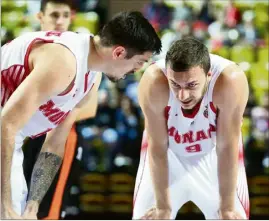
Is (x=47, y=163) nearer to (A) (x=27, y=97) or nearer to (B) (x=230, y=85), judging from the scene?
(A) (x=27, y=97)

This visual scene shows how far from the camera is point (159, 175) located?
3.52 m

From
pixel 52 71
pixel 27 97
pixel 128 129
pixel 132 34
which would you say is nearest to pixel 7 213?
pixel 27 97

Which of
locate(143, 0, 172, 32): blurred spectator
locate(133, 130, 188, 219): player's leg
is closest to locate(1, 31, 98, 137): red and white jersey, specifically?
locate(133, 130, 188, 219): player's leg

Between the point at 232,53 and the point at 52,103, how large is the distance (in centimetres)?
395

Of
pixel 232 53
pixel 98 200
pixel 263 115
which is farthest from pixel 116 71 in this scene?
pixel 232 53

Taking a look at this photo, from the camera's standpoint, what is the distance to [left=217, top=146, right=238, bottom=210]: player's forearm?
3.38 meters

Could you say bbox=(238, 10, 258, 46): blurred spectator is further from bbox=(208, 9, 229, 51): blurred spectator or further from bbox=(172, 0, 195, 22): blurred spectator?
bbox=(172, 0, 195, 22): blurred spectator

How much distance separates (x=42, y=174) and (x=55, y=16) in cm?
110

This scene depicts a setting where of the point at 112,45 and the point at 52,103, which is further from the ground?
the point at 112,45

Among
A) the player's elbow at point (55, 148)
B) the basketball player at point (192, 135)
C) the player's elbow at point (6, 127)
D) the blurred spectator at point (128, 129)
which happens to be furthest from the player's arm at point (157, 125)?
the blurred spectator at point (128, 129)

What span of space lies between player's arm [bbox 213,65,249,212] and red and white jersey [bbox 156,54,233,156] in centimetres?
4

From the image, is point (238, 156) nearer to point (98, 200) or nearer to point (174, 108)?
point (174, 108)

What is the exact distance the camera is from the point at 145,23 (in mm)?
2969

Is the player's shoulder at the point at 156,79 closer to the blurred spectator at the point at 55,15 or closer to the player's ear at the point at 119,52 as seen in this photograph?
the player's ear at the point at 119,52
